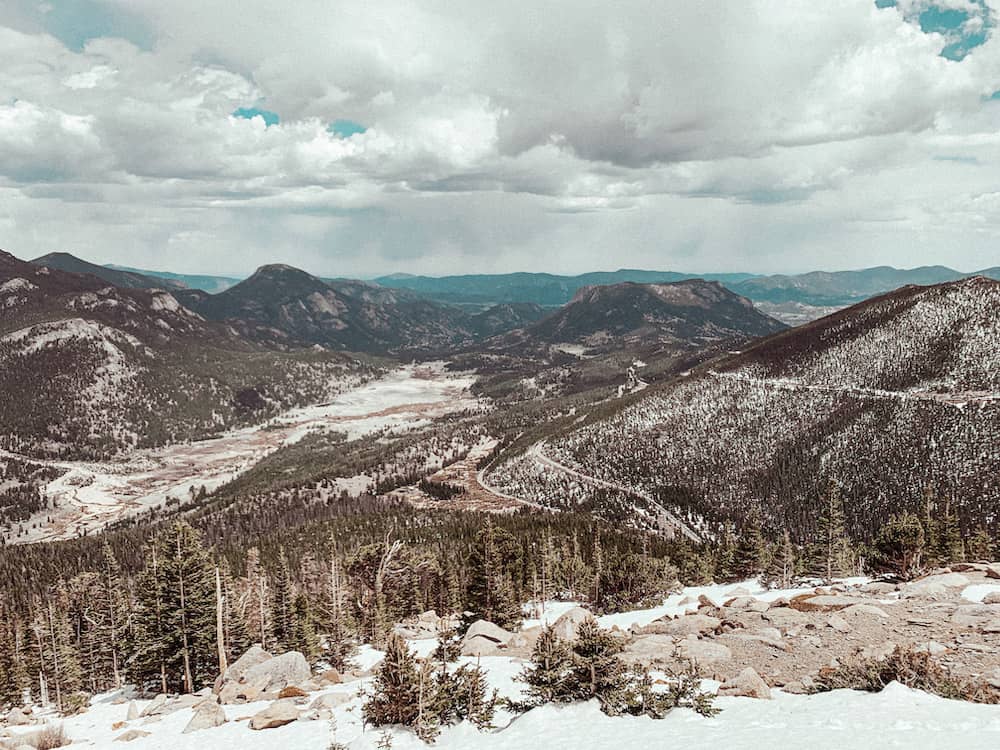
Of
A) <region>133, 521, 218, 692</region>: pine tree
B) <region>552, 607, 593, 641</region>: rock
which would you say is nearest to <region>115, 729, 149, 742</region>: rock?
<region>133, 521, 218, 692</region>: pine tree

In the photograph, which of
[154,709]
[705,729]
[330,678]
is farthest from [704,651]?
[154,709]

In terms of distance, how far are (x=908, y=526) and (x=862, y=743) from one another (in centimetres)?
5716

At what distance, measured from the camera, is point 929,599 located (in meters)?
40.9

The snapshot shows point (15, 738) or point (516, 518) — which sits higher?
point (15, 738)

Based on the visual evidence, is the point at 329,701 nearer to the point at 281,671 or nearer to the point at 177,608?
the point at 281,671

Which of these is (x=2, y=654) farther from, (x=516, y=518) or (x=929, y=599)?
(x=516, y=518)

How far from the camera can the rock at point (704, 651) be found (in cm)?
3400

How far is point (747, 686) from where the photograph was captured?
1115 inches

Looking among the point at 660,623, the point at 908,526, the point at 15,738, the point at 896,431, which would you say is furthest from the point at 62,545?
the point at 896,431

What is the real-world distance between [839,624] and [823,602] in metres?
8.40

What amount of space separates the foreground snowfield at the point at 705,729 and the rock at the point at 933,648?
26.5ft

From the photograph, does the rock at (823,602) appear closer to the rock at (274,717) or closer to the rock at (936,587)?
the rock at (936,587)

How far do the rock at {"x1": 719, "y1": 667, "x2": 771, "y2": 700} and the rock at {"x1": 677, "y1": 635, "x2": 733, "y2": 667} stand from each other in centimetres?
381

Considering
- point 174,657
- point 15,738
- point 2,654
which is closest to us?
point 15,738
